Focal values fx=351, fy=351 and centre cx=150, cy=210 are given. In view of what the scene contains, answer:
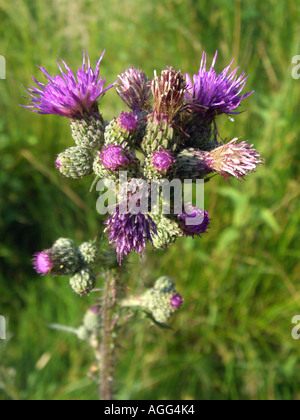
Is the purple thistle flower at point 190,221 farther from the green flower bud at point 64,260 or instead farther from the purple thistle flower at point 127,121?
the green flower bud at point 64,260

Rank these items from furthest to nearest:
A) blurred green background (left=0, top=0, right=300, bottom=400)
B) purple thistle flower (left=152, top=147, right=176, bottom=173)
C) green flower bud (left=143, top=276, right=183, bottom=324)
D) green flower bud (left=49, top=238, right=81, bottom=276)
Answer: blurred green background (left=0, top=0, right=300, bottom=400) → green flower bud (left=143, top=276, right=183, bottom=324) → green flower bud (left=49, top=238, right=81, bottom=276) → purple thistle flower (left=152, top=147, right=176, bottom=173)

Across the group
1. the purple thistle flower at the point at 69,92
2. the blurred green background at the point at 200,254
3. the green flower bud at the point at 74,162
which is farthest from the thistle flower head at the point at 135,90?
the blurred green background at the point at 200,254

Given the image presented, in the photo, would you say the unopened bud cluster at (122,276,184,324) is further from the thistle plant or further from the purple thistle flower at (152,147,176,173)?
the purple thistle flower at (152,147,176,173)

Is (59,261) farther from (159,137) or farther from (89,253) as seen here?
(159,137)

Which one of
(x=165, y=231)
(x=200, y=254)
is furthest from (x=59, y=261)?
(x=200, y=254)

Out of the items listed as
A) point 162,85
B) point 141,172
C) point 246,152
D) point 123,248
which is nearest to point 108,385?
point 123,248

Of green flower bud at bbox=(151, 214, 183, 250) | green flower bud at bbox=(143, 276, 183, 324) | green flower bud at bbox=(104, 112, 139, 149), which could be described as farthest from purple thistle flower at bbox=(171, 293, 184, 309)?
green flower bud at bbox=(104, 112, 139, 149)
